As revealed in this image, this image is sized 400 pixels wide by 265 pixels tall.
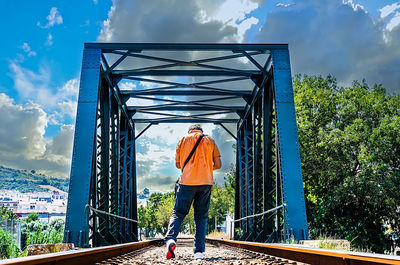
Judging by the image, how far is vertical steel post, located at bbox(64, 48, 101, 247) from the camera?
694 cm

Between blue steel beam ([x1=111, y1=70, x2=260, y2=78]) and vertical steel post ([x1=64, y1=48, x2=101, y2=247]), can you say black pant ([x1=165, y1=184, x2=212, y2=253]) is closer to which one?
vertical steel post ([x1=64, y1=48, x2=101, y2=247])

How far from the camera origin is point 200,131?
4871 millimetres

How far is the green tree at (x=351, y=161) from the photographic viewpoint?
716 inches

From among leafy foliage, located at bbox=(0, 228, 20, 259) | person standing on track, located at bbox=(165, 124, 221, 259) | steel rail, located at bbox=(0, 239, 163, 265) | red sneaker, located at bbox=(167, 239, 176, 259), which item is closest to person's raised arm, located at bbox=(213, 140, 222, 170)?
person standing on track, located at bbox=(165, 124, 221, 259)

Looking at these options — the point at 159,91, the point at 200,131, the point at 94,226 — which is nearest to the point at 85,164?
the point at 94,226

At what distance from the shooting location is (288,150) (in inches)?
301

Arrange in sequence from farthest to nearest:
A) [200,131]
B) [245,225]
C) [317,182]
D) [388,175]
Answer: [317,182], [388,175], [245,225], [200,131]

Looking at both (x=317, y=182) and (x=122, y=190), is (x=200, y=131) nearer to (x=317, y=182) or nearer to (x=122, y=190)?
(x=122, y=190)

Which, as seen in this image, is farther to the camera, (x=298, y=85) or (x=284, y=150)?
(x=298, y=85)

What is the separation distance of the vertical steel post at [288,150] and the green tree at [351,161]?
1125cm

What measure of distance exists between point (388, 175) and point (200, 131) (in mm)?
16404

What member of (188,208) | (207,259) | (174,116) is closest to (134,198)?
(174,116)

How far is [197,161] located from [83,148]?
155 inches

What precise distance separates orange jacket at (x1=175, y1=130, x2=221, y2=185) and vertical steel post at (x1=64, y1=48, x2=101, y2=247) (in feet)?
11.0
